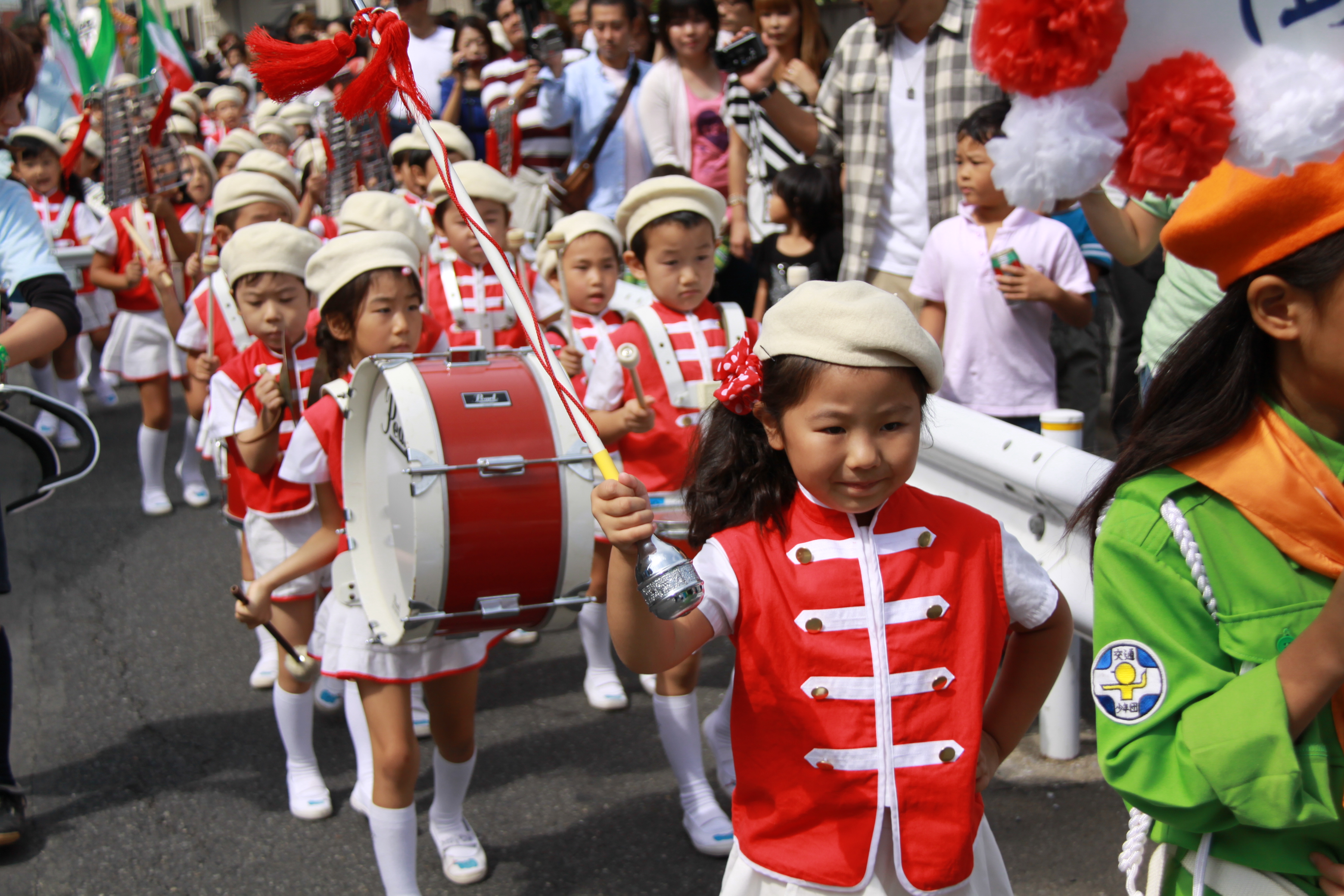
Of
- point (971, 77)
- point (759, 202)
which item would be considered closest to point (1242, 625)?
point (971, 77)

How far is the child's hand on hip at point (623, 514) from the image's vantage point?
5.38 ft

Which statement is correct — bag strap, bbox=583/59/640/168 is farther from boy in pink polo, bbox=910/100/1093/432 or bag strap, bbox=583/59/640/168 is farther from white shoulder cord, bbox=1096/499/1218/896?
white shoulder cord, bbox=1096/499/1218/896

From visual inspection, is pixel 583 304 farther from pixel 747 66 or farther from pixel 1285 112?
pixel 1285 112

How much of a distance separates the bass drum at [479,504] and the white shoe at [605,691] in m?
1.60

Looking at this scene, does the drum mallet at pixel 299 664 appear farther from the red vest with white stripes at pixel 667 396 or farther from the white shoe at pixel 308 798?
the red vest with white stripes at pixel 667 396

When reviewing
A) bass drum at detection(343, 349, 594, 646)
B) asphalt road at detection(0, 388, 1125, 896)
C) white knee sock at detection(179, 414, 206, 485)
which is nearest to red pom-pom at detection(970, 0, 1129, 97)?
bass drum at detection(343, 349, 594, 646)

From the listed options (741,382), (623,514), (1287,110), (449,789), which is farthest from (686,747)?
(1287,110)

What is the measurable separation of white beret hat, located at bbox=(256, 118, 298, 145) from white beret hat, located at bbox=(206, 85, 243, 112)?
3.39 metres

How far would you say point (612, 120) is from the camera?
7520 millimetres

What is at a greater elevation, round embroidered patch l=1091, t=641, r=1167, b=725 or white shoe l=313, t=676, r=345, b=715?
round embroidered patch l=1091, t=641, r=1167, b=725

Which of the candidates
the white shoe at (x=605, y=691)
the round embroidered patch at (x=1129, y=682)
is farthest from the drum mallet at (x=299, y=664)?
the round embroidered patch at (x=1129, y=682)

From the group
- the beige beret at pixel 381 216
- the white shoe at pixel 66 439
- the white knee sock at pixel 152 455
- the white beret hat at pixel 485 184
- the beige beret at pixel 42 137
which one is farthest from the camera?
the beige beret at pixel 42 137

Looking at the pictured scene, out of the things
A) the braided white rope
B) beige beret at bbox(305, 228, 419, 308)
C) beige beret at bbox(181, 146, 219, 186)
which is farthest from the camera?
beige beret at bbox(181, 146, 219, 186)

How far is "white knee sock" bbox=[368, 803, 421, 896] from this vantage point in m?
3.23
